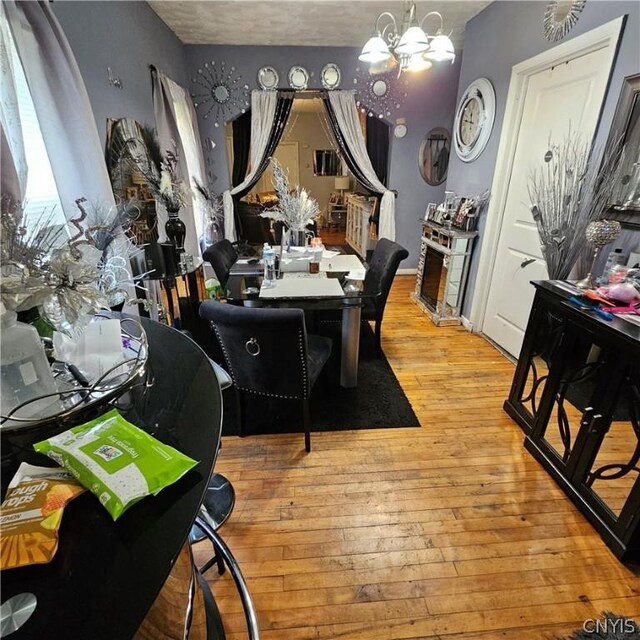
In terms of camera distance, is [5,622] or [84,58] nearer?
[5,622]

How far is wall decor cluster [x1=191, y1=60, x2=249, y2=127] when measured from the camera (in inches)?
159

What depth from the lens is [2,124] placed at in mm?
1413

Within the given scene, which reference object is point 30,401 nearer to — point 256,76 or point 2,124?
point 2,124

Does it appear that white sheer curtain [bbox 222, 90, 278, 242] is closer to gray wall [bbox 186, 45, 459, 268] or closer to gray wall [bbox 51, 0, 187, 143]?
gray wall [bbox 186, 45, 459, 268]

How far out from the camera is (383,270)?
8.38 ft

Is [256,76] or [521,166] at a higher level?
[256,76]

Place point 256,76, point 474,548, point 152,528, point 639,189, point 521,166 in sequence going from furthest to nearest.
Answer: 1. point 256,76
2. point 521,166
3. point 639,189
4. point 474,548
5. point 152,528

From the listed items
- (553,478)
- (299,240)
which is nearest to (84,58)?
(299,240)

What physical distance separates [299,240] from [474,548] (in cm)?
244

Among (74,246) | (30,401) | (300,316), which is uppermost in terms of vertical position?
(74,246)

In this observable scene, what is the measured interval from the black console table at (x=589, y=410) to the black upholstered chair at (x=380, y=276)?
3.05 feet

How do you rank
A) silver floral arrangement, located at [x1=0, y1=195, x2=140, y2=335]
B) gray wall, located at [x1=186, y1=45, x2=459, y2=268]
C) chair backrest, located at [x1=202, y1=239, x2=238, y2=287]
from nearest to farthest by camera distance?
silver floral arrangement, located at [x1=0, y1=195, x2=140, y2=335] → chair backrest, located at [x1=202, y1=239, x2=238, y2=287] → gray wall, located at [x1=186, y1=45, x2=459, y2=268]

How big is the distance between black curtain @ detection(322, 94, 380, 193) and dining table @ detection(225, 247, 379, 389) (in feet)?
7.49

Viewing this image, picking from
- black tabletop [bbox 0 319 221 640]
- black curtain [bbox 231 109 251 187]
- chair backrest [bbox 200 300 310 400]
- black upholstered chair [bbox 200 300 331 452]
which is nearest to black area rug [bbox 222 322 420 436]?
black upholstered chair [bbox 200 300 331 452]
